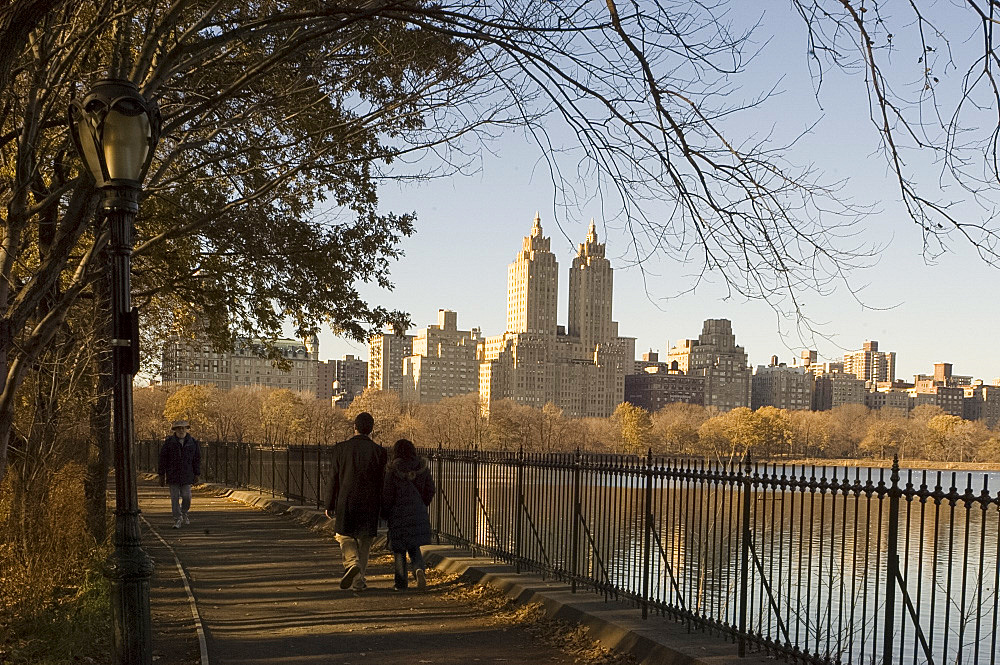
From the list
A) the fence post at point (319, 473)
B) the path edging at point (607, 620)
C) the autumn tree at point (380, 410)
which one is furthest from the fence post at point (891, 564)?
the autumn tree at point (380, 410)

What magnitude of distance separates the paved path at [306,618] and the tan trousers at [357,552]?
0.70ft

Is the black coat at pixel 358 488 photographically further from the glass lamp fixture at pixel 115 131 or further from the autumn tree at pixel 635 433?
the autumn tree at pixel 635 433

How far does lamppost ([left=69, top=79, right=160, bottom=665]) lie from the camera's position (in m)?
6.23

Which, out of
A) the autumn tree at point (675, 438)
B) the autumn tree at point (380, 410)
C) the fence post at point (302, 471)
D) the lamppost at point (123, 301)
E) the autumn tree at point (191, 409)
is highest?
the lamppost at point (123, 301)

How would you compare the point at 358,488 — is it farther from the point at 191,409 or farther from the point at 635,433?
the point at 635,433

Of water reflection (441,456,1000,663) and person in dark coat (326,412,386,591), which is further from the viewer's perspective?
person in dark coat (326,412,386,591)

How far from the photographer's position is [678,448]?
133625 mm

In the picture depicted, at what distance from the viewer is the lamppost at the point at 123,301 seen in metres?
6.23

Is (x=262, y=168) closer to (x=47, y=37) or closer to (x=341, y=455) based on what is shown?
(x=341, y=455)

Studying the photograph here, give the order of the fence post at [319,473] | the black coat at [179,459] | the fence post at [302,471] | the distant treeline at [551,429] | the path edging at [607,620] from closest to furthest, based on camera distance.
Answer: the path edging at [607,620] → the black coat at [179,459] → the fence post at [319,473] → the fence post at [302,471] → the distant treeline at [551,429]

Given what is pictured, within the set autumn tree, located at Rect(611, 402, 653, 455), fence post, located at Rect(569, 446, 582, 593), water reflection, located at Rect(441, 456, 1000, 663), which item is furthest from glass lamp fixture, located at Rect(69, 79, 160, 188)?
autumn tree, located at Rect(611, 402, 653, 455)

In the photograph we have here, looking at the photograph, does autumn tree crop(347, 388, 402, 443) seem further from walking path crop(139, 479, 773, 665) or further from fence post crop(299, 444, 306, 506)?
walking path crop(139, 479, 773, 665)

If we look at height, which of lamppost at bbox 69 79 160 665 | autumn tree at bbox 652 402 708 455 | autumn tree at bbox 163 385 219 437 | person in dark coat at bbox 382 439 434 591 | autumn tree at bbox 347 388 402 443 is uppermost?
lamppost at bbox 69 79 160 665

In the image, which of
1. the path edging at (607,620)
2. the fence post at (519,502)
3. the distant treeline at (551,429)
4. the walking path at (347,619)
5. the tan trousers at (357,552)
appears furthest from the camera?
the distant treeline at (551,429)
